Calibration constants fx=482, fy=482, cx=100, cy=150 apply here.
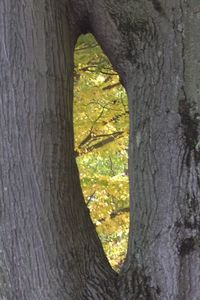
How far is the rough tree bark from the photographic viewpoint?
5.28ft

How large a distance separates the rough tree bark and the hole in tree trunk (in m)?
1.23

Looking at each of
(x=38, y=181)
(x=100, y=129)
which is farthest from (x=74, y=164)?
(x=100, y=129)

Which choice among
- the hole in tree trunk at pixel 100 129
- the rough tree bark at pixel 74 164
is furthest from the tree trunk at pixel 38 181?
the hole in tree trunk at pixel 100 129

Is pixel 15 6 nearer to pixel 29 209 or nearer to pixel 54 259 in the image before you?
pixel 29 209

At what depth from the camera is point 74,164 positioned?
1.79 meters

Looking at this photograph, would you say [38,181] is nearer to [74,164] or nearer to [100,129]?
[74,164]

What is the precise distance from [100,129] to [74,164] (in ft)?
8.72

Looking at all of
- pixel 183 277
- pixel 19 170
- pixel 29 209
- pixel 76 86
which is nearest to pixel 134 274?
pixel 183 277

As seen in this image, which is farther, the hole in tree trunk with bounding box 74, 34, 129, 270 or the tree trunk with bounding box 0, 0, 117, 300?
the hole in tree trunk with bounding box 74, 34, 129, 270

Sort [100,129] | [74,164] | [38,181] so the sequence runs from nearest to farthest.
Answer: [38,181] < [74,164] < [100,129]

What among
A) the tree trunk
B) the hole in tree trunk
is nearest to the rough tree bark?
the tree trunk

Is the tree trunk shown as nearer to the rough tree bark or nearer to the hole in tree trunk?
the rough tree bark

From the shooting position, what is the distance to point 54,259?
63.5 inches

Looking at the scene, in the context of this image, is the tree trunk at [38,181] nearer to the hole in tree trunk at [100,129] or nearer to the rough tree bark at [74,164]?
the rough tree bark at [74,164]
